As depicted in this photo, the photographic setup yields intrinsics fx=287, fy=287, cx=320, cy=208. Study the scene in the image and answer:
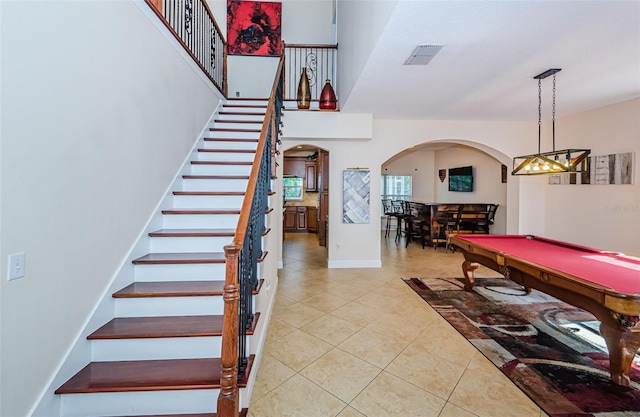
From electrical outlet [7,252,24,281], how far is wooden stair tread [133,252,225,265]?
0.97 metres

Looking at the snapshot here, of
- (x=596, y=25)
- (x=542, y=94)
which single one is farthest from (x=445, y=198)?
(x=596, y=25)

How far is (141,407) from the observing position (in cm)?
169

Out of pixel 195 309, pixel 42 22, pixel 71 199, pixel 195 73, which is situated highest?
pixel 195 73

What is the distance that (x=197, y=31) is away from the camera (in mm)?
4180

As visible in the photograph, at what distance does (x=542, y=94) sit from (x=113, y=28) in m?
4.97

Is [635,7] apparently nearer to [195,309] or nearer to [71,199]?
[195,309]

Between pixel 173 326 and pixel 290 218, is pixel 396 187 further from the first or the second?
pixel 173 326

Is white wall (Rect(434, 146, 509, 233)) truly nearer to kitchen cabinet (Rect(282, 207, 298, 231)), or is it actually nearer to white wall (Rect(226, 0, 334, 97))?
kitchen cabinet (Rect(282, 207, 298, 231))

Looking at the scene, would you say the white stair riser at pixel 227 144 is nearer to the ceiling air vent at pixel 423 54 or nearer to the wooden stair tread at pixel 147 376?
the ceiling air vent at pixel 423 54

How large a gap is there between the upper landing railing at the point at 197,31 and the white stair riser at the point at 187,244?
2.20 m

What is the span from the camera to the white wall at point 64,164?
1.42m

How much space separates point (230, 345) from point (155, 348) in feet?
2.66

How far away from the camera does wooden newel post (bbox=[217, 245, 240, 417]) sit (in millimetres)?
1454

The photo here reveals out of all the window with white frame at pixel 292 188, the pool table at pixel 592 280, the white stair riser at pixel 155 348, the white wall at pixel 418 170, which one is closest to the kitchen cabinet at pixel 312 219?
the window with white frame at pixel 292 188
